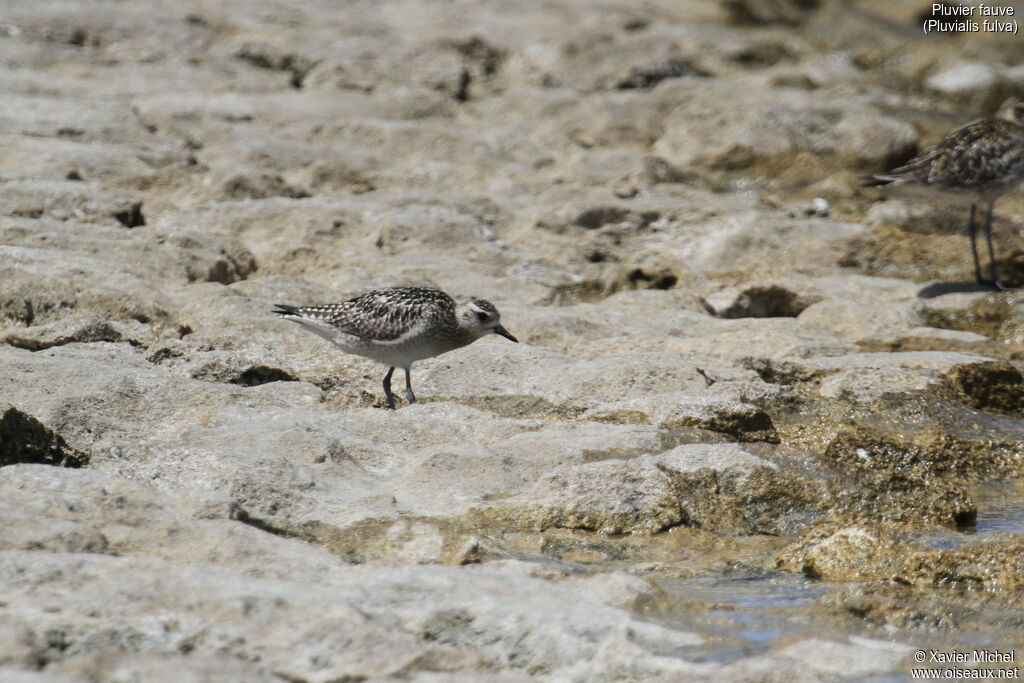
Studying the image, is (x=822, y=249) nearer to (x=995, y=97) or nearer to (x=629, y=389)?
(x=629, y=389)

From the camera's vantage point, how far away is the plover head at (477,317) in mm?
10258

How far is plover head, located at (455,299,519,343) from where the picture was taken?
1026 centimetres

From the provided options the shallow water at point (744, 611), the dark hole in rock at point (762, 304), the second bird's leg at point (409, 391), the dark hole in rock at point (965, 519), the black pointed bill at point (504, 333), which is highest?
the shallow water at point (744, 611)

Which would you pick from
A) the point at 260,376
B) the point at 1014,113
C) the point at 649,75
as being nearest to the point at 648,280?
the point at 260,376

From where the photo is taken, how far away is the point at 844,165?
16.9m

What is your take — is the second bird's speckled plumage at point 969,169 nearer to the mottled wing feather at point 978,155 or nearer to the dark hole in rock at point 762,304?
the mottled wing feather at point 978,155

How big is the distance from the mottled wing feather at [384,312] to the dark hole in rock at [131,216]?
350 cm

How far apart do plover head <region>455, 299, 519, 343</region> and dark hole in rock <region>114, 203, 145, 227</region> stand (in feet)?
14.5

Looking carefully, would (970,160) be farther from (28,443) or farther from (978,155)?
(28,443)

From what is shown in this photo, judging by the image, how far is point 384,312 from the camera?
394 inches

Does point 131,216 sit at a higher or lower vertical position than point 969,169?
higher

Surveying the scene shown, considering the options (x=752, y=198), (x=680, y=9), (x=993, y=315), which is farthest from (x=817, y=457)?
(x=680, y=9)

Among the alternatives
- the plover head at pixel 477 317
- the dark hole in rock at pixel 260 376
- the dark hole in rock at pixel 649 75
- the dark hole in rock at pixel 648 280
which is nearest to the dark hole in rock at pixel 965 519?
the plover head at pixel 477 317

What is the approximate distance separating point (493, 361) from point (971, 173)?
248 inches
